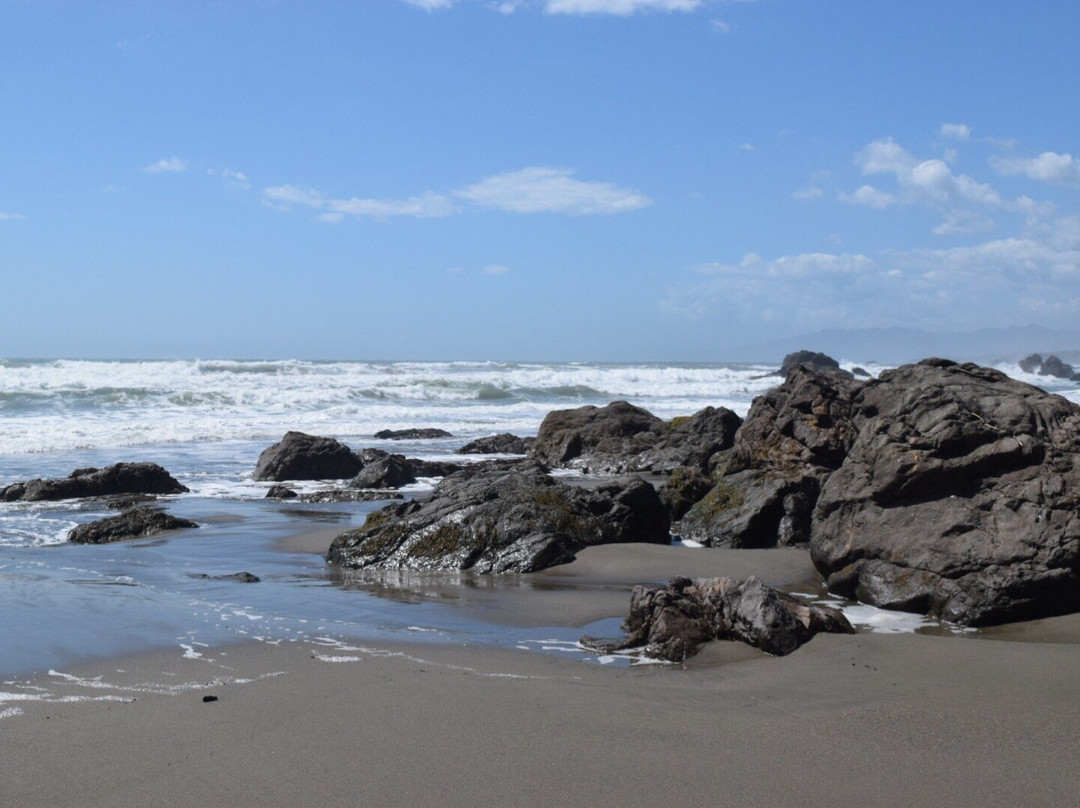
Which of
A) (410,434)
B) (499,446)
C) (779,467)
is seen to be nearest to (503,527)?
(779,467)

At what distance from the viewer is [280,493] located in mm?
15078

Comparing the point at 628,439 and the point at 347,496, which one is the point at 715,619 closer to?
the point at 347,496

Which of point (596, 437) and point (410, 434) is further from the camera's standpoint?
point (410, 434)

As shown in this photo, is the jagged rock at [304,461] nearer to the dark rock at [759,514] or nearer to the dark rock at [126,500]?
the dark rock at [126,500]

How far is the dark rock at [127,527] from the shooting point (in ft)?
36.4

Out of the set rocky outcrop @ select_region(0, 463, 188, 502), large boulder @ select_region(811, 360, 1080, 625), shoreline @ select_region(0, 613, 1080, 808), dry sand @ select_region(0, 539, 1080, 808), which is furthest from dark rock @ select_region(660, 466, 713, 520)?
rocky outcrop @ select_region(0, 463, 188, 502)

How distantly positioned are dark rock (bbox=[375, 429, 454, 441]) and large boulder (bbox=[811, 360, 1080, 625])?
18514 millimetres

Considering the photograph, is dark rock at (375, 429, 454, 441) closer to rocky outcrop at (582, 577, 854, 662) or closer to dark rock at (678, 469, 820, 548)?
dark rock at (678, 469, 820, 548)

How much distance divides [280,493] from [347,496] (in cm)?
99

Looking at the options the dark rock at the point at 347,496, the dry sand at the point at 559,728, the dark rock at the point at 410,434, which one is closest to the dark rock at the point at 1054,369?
the dark rock at the point at 410,434

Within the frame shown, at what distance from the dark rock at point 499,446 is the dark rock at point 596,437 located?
3.78 feet

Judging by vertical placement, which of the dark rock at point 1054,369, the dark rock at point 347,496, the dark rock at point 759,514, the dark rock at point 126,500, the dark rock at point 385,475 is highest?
the dark rock at point 1054,369

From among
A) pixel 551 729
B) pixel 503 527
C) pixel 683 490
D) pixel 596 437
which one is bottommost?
pixel 551 729

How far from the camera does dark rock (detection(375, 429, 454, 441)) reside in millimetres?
26047
